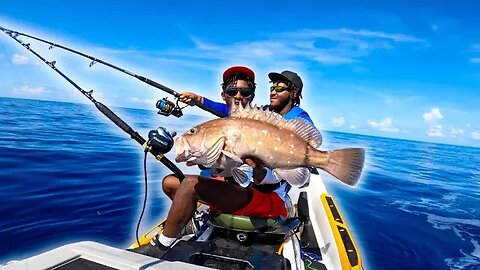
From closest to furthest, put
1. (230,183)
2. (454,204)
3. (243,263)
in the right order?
(243,263) → (230,183) → (454,204)

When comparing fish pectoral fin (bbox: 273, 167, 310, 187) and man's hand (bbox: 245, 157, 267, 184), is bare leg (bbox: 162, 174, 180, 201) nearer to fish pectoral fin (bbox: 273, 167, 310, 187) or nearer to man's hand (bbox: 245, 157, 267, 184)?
man's hand (bbox: 245, 157, 267, 184)

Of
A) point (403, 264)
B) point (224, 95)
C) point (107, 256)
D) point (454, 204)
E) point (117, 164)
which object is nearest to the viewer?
point (107, 256)

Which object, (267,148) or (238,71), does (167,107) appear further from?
(267,148)

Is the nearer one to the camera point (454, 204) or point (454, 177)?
point (454, 204)

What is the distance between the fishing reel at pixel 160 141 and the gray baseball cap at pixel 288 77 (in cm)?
193

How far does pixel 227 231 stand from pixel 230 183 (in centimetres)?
68

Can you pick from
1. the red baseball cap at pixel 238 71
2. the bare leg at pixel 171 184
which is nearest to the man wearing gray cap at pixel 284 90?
the red baseball cap at pixel 238 71

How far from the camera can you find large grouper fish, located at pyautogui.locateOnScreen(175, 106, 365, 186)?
287cm

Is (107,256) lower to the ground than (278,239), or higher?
higher

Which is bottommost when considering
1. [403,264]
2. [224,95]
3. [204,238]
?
[403,264]

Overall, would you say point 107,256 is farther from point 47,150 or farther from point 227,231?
point 47,150

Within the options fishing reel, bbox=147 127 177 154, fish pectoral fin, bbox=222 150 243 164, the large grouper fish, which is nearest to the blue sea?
the large grouper fish

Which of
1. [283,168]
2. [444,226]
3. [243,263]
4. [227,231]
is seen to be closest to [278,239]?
[227,231]

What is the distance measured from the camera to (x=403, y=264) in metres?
7.38
